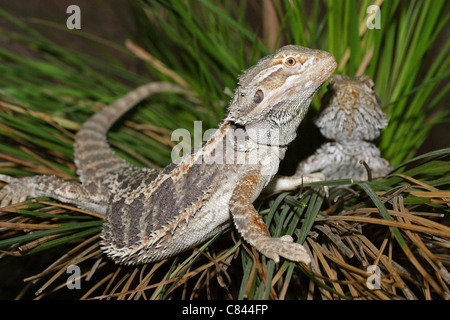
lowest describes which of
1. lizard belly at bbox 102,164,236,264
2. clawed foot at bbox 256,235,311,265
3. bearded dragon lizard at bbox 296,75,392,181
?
clawed foot at bbox 256,235,311,265

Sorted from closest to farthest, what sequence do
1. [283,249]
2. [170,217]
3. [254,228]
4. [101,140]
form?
[283,249]
[254,228]
[170,217]
[101,140]

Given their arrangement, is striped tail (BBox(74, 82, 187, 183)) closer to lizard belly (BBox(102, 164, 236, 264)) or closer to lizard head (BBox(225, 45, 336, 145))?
lizard belly (BBox(102, 164, 236, 264))

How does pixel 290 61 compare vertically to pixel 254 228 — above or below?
above

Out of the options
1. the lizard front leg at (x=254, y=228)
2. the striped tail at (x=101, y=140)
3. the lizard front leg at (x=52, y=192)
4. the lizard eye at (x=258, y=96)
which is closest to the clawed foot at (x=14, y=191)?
the lizard front leg at (x=52, y=192)

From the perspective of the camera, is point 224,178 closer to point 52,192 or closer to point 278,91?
point 278,91

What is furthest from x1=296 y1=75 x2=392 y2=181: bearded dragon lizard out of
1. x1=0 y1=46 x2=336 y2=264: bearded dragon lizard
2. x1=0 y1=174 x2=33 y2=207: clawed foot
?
x1=0 y1=174 x2=33 y2=207: clawed foot

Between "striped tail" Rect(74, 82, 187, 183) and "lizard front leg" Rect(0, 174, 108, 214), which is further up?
"striped tail" Rect(74, 82, 187, 183)

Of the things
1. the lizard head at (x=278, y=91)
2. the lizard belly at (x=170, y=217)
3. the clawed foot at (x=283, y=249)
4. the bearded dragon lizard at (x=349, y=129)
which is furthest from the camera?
the bearded dragon lizard at (x=349, y=129)

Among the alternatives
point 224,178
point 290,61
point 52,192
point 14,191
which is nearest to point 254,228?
point 224,178

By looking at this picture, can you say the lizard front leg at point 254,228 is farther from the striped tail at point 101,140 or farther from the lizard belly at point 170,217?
the striped tail at point 101,140
